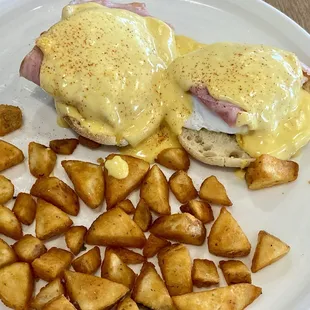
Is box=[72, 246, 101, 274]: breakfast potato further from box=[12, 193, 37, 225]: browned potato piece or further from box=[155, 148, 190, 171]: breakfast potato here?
box=[155, 148, 190, 171]: breakfast potato

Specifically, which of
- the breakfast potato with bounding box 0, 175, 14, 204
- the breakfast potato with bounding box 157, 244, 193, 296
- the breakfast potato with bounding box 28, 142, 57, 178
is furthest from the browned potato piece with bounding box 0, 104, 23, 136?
the breakfast potato with bounding box 157, 244, 193, 296

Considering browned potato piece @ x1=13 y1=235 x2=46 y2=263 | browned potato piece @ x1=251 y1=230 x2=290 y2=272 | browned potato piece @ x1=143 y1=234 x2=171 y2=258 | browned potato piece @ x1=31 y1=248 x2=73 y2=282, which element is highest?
browned potato piece @ x1=251 y1=230 x2=290 y2=272

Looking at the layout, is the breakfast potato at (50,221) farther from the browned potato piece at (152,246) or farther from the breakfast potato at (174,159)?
the breakfast potato at (174,159)

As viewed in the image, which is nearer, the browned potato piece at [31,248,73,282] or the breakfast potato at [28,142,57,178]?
the browned potato piece at [31,248,73,282]

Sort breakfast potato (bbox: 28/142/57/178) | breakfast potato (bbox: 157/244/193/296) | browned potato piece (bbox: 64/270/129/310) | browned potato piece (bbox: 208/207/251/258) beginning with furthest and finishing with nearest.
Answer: breakfast potato (bbox: 28/142/57/178) < browned potato piece (bbox: 208/207/251/258) < breakfast potato (bbox: 157/244/193/296) < browned potato piece (bbox: 64/270/129/310)

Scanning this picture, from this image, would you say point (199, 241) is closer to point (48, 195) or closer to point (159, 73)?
point (48, 195)

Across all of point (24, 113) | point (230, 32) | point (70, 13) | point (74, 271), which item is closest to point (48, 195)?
point (74, 271)

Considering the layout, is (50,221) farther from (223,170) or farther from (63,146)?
(223,170)

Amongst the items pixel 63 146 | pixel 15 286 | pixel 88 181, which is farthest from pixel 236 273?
pixel 63 146
